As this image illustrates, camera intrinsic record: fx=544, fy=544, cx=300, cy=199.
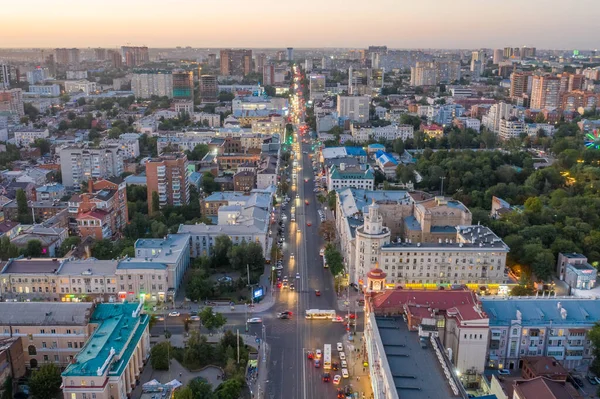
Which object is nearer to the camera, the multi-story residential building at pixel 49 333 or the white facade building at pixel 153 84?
the multi-story residential building at pixel 49 333

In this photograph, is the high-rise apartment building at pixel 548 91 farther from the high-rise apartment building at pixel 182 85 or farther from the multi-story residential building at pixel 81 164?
the multi-story residential building at pixel 81 164

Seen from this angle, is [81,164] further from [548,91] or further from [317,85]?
[548,91]

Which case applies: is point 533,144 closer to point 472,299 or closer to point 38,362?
point 472,299

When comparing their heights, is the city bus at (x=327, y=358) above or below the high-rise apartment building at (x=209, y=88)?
below

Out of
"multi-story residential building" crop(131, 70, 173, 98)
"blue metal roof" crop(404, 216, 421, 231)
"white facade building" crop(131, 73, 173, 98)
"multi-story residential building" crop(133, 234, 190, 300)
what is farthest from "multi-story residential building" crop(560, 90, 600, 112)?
"multi-story residential building" crop(133, 234, 190, 300)

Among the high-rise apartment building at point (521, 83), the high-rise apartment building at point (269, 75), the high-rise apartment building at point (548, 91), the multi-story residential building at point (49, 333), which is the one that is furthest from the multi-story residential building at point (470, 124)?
the multi-story residential building at point (49, 333)

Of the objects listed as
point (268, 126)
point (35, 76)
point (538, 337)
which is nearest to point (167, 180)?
point (538, 337)

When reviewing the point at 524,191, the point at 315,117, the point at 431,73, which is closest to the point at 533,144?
the point at 524,191

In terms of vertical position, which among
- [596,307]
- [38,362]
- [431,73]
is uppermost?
[431,73]
